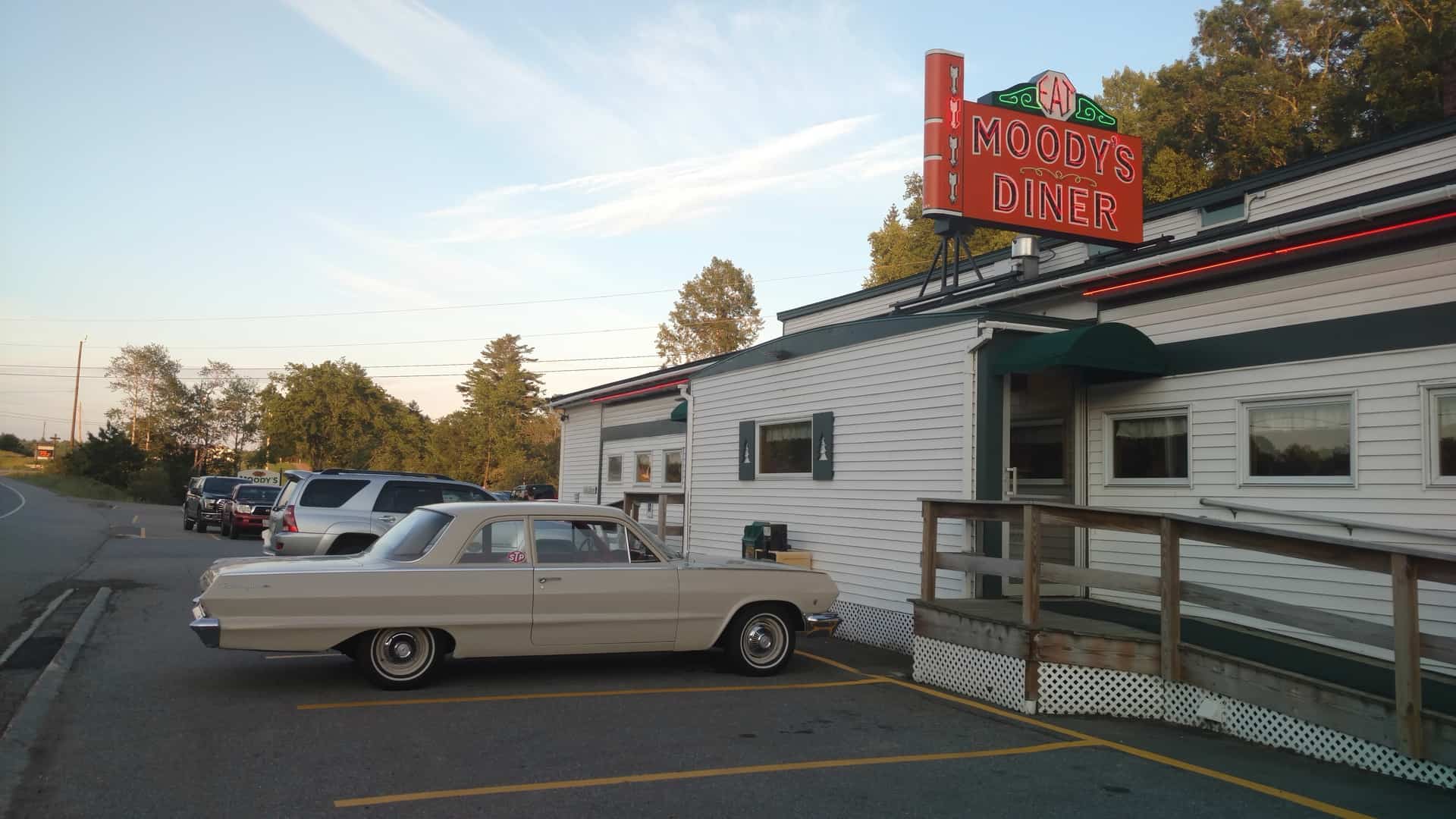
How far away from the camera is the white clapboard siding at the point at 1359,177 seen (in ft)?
41.9

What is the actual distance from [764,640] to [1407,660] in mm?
4838

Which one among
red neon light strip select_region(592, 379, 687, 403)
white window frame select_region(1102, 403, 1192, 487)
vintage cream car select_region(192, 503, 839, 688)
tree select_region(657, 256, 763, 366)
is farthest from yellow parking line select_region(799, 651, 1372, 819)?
tree select_region(657, 256, 763, 366)

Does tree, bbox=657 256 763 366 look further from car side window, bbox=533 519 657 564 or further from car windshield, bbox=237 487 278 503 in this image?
car side window, bbox=533 519 657 564

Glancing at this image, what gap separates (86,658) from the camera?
29.1ft

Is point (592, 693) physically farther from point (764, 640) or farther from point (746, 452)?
point (746, 452)

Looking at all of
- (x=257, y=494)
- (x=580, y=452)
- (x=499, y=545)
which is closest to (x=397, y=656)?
(x=499, y=545)

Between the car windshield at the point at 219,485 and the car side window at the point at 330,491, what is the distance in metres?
17.1

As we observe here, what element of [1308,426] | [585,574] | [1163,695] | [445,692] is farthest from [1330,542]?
[445,692]

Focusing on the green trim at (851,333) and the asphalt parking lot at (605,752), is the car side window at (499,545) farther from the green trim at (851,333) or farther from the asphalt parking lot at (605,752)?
the green trim at (851,333)

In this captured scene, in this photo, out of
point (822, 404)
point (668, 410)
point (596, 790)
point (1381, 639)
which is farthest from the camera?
point (668, 410)

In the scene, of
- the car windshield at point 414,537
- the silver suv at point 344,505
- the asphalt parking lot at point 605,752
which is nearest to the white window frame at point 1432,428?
the asphalt parking lot at point 605,752

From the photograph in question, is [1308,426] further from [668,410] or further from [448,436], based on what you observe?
[448,436]

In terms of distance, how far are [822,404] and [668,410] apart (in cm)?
772

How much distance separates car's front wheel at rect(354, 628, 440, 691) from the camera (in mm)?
7891
